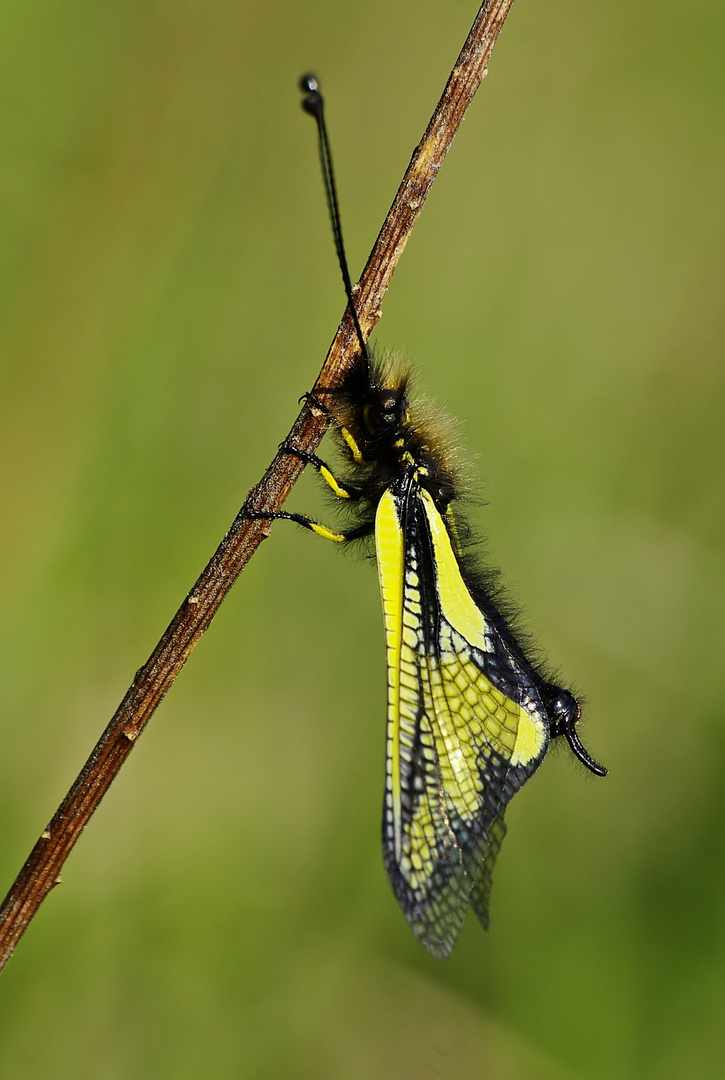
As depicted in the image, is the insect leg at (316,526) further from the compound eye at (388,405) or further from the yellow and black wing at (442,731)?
the compound eye at (388,405)

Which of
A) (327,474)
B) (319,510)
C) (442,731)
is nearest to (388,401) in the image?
(327,474)

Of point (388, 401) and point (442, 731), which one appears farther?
point (388, 401)

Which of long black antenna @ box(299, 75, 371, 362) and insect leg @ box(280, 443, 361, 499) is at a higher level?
long black antenna @ box(299, 75, 371, 362)

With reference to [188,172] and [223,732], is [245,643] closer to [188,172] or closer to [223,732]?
[223,732]

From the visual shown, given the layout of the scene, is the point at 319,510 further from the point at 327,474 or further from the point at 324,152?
the point at 324,152

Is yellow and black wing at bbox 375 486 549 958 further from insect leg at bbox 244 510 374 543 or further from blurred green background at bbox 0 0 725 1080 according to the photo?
blurred green background at bbox 0 0 725 1080

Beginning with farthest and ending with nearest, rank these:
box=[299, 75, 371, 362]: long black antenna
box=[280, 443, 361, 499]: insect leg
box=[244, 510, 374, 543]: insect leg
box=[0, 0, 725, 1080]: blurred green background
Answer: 1. box=[0, 0, 725, 1080]: blurred green background
2. box=[280, 443, 361, 499]: insect leg
3. box=[244, 510, 374, 543]: insect leg
4. box=[299, 75, 371, 362]: long black antenna

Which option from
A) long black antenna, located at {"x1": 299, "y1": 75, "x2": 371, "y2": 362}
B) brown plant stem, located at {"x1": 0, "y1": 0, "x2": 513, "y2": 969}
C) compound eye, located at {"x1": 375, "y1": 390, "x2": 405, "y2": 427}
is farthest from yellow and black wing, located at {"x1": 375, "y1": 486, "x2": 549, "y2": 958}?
long black antenna, located at {"x1": 299, "y1": 75, "x2": 371, "y2": 362}

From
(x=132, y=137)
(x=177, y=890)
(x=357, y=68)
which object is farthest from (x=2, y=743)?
(x=357, y=68)
